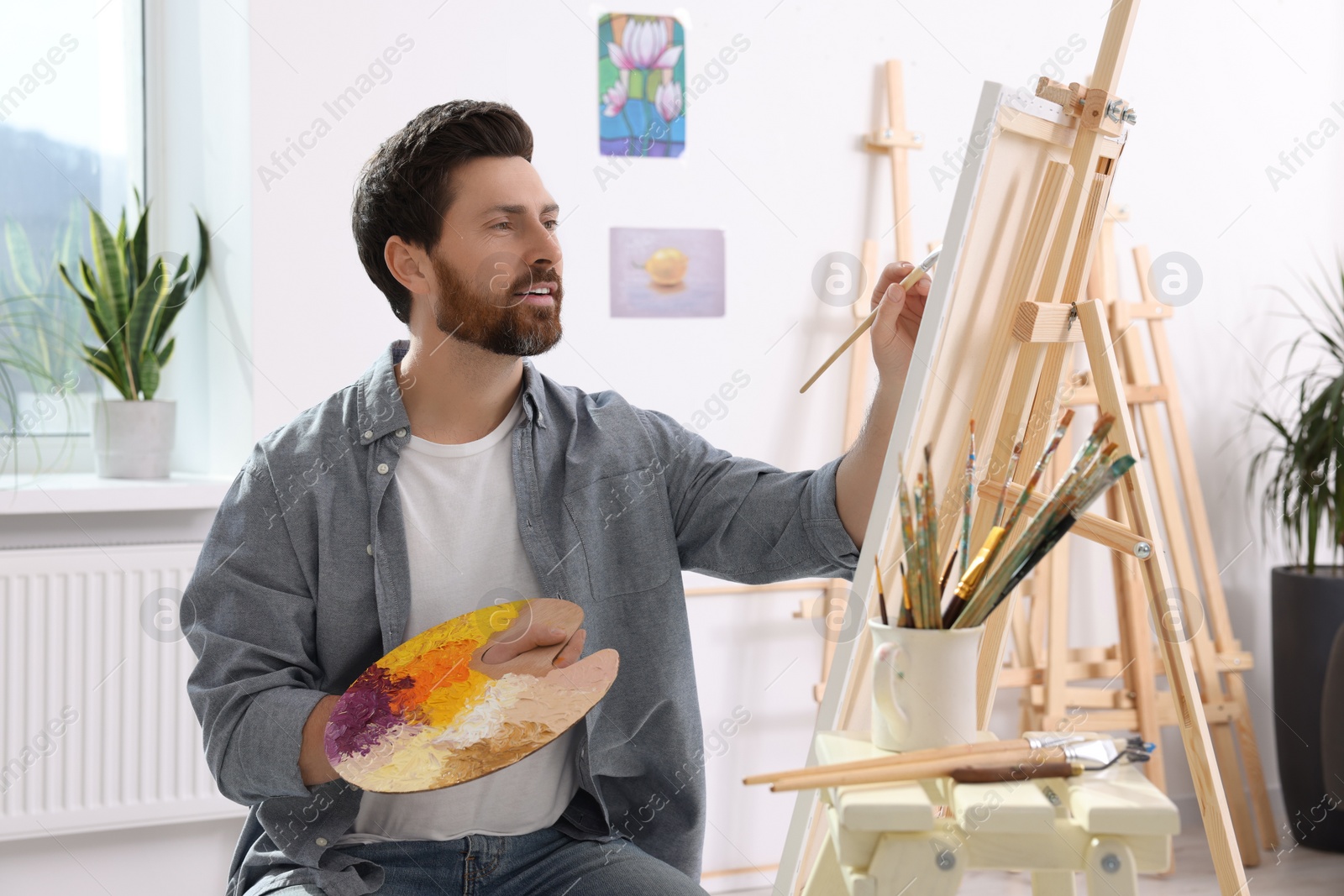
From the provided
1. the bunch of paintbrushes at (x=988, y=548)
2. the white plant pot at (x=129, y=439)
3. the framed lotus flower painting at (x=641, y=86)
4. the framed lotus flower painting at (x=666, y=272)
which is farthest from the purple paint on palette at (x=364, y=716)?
the framed lotus flower painting at (x=641, y=86)

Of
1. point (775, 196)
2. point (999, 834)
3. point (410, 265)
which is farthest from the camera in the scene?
point (775, 196)

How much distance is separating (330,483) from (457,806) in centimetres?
43

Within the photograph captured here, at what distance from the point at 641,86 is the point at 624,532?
1.51 metres

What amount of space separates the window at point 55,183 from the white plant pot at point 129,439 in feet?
0.51

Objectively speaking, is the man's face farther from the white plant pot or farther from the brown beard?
the white plant pot

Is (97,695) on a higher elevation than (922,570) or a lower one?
lower

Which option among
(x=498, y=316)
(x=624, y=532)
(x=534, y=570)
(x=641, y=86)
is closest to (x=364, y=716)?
(x=534, y=570)

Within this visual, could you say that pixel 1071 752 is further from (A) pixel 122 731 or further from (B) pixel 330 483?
(A) pixel 122 731

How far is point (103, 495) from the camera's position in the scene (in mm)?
2303

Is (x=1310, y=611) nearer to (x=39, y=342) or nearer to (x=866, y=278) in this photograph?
(x=866, y=278)

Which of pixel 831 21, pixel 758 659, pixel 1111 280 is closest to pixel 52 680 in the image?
pixel 758 659

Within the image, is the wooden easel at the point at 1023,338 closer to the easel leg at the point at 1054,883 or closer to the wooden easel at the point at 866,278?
the easel leg at the point at 1054,883

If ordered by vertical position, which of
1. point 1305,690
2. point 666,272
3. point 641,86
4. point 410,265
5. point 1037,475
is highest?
point 641,86

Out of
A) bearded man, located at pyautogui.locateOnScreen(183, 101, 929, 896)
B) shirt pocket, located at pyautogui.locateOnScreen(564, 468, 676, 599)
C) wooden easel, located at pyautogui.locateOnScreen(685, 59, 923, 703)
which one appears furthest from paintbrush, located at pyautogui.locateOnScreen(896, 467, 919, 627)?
wooden easel, located at pyautogui.locateOnScreen(685, 59, 923, 703)
